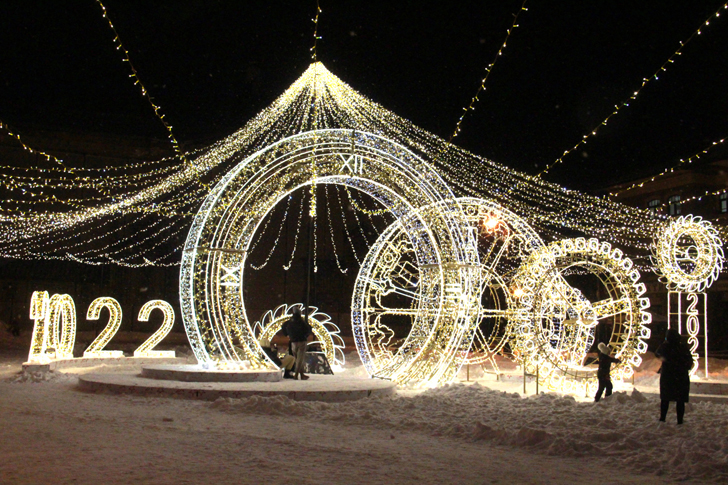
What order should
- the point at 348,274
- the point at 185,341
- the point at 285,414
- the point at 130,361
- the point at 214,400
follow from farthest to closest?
the point at 348,274 → the point at 185,341 → the point at 130,361 → the point at 214,400 → the point at 285,414

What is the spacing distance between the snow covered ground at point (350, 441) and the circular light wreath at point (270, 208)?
Result: 208 cm

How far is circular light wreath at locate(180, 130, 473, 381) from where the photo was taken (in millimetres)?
11531

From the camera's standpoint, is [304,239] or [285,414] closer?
[285,414]

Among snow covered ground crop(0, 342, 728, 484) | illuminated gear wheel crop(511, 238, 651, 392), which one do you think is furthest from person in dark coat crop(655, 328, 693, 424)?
illuminated gear wheel crop(511, 238, 651, 392)

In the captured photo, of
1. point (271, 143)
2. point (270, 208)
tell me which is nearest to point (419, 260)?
point (270, 208)

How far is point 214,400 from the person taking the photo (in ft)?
31.6

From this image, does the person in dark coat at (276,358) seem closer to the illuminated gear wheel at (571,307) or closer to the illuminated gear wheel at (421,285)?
the illuminated gear wheel at (421,285)

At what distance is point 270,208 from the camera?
1206 cm

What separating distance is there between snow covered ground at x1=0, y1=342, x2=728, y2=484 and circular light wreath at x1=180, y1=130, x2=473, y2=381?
208cm

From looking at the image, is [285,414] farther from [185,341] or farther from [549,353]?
[185,341]

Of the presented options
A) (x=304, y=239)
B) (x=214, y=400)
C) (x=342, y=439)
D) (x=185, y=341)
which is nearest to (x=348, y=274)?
(x=304, y=239)

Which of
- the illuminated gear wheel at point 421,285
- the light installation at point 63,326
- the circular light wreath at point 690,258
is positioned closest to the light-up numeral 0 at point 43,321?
the light installation at point 63,326

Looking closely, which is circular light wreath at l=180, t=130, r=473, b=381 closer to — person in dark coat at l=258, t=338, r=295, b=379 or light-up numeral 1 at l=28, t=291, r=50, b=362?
person in dark coat at l=258, t=338, r=295, b=379

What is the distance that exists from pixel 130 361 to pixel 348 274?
1827 cm
